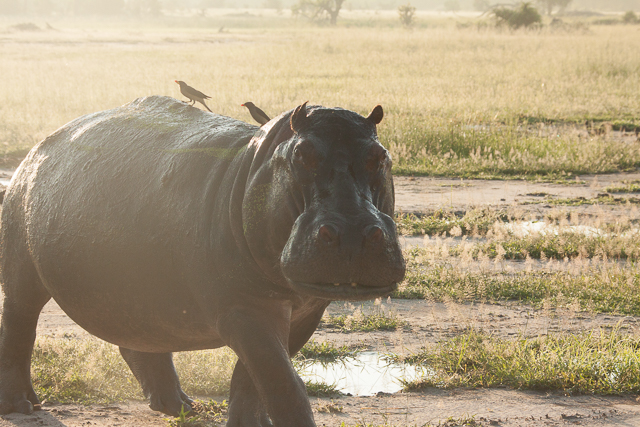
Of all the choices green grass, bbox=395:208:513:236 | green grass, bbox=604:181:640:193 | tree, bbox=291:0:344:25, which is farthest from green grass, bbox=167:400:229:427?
tree, bbox=291:0:344:25

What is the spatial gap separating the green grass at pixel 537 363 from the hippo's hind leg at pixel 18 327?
2.06 m

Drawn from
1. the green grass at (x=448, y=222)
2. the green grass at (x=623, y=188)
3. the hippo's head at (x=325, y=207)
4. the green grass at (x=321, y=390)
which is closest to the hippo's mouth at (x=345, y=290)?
the hippo's head at (x=325, y=207)

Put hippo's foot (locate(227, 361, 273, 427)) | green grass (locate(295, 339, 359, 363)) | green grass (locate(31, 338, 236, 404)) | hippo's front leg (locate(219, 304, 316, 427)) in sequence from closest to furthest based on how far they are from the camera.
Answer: hippo's front leg (locate(219, 304, 316, 427)), hippo's foot (locate(227, 361, 273, 427)), green grass (locate(31, 338, 236, 404)), green grass (locate(295, 339, 359, 363))

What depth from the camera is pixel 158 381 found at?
3639 mm

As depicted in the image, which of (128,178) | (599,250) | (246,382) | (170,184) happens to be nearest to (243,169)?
(170,184)

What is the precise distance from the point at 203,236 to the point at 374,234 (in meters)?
0.78

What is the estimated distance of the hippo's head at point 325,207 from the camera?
2.00 metres

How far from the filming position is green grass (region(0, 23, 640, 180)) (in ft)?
40.3

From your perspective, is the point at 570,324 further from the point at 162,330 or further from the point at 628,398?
the point at 162,330

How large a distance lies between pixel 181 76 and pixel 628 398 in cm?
1984

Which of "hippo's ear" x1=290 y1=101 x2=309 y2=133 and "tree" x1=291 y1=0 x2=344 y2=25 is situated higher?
"tree" x1=291 y1=0 x2=344 y2=25

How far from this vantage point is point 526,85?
20.5 metres

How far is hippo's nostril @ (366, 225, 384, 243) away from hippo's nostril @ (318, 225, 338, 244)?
0.29ft

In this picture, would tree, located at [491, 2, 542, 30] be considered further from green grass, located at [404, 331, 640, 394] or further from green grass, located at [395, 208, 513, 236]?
green grass, located at [404, 331, 640, 394]
